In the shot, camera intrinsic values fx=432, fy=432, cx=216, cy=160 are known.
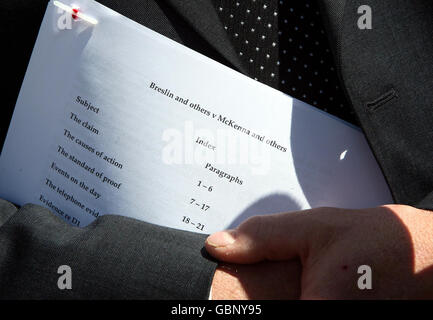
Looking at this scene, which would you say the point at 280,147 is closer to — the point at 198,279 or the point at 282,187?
the point at 282,187

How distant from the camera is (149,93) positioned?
2.68 ft

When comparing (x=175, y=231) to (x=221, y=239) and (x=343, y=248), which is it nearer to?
(x=221, y=239)

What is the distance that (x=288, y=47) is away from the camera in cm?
83

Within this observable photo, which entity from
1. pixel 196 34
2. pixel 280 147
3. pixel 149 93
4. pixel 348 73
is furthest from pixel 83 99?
pixel 348 73

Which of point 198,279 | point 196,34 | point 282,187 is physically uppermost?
point 196,34

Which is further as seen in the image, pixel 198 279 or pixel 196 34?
pixel 196 34

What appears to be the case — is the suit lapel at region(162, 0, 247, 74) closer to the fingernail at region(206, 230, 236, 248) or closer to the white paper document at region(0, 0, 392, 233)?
the white paper document at region(0, 0, 392, 233)

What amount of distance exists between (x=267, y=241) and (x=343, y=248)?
0.37ft

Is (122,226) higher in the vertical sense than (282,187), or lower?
lower

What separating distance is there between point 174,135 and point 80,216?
24 centimetres

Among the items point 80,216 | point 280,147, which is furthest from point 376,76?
point 80,216

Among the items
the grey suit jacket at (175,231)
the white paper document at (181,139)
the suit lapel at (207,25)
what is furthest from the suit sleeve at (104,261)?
the suit lapel at (207,25)

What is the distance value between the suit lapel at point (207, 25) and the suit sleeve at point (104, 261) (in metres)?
0.34

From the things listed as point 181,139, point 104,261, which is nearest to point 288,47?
point 181,139
